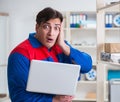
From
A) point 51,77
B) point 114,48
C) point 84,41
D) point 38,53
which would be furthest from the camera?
point 84,41

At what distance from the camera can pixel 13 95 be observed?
136 centimetres

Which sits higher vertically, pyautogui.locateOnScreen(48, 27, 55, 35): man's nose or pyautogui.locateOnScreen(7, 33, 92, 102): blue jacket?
pyautogui.locateOnScreen(48, 27, 55, 35): man's nose

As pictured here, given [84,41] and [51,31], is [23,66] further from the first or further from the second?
[84,41]

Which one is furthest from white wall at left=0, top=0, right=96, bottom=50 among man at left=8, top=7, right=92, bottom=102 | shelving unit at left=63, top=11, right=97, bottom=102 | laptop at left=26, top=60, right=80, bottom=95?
laptop at left=26, top=60, right=80, bottom=95

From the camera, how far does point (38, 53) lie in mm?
1416

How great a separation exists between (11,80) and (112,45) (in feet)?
3.14

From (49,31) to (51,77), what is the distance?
241 millimetres

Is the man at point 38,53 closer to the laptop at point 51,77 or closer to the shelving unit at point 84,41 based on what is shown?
the laptop at point 51,77

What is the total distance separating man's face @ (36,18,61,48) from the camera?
1.37 m

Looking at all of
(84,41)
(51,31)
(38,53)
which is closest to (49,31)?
(51,31)

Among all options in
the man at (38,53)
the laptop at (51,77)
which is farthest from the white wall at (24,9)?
the laptop at (51,77)

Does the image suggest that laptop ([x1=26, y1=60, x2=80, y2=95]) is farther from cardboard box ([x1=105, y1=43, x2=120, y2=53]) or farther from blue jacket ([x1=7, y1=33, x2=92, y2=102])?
cardboard box ([x1=105, y1=43, x2=120, y2=53])

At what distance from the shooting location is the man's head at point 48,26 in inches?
54.0

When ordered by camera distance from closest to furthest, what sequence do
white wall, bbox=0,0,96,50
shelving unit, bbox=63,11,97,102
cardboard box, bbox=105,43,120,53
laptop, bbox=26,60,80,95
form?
laptop, bbox=26,60,80,95
cardboard box, bbox=105,43,120,53
shelving unit, bbox=63,11,97,102
white wall, bbox=0,0,96,50
